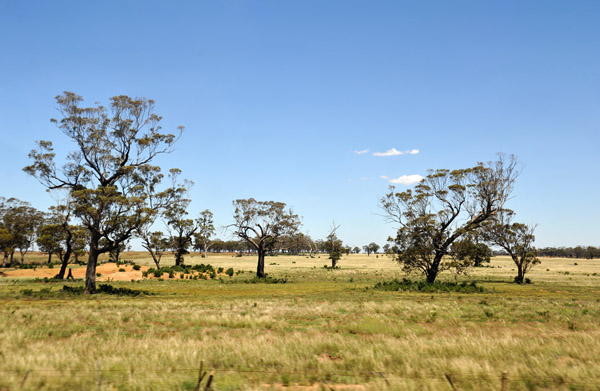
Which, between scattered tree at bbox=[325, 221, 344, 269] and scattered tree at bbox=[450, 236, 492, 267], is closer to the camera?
scattered tree at bbox=[450, 236, 492, 267]

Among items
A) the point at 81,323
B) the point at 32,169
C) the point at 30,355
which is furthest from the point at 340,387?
the point at 32,169

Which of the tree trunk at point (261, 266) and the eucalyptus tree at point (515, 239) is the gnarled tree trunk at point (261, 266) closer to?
the tree trunk at point (261, 266)

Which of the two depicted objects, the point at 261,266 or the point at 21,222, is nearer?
the point at 261,266

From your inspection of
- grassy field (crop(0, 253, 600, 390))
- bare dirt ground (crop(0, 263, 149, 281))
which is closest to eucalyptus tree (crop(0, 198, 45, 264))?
bare dirt ground (crop(0, 263, 149, 281))

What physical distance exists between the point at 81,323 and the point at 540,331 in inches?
788

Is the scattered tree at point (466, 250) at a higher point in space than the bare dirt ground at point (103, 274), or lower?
higher

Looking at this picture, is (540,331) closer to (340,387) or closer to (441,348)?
(441,348)

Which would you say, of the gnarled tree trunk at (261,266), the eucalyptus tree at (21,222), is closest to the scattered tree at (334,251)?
the gnarled tree trunk at (261,266)

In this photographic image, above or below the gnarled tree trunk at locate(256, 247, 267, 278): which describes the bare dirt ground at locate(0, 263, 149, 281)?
below

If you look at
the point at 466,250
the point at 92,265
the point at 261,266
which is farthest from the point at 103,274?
the point at 466,250

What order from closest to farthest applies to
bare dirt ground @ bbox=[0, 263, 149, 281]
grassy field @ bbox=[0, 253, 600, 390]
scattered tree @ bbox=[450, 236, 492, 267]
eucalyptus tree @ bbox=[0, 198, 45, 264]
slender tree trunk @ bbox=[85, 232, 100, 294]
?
grassy field @ bbox=[0, 253, 600, 390], slender tree trunk @ bbox=[85, 232, 100, 294], scattered tree @ bbox=[450, 236, 492, 267], bare dirt ground @ bbox=[0, 263, 149, 281], eucalyptus tree @ bbox=[0, 198, 45, 264]

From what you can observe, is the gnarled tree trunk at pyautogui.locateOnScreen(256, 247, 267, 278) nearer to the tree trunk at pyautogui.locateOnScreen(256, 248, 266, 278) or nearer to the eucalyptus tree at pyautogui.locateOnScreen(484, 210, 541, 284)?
the tree trunk at pyautogui.locateOnScreen(256, 248, 266, 278)

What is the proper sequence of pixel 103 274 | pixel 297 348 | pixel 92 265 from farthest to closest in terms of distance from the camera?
pixel 103 274
pixel 92 265
pixel 297 348

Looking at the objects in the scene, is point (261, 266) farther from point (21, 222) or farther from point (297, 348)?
point (21, 222)
